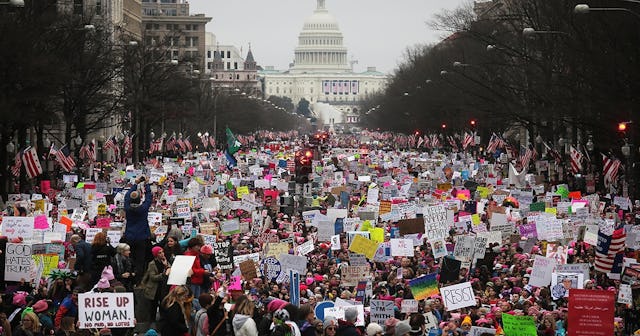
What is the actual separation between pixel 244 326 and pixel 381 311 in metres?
3.50

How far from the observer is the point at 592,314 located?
17703 mm

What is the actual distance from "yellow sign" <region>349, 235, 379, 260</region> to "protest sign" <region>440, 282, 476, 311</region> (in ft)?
19.8

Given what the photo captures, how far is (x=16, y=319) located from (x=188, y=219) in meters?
14.3

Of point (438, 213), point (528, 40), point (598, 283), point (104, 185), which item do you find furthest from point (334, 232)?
point (528, 40)

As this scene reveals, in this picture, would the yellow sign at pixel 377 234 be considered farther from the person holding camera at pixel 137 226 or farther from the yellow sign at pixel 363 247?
the person holding camera at pixel 137 226

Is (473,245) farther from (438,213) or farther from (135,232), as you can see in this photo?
(135,232)

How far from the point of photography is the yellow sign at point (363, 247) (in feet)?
85.8

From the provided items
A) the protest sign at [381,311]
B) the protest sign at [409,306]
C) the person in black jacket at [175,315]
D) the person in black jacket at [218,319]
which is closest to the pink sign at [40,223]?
the protest sign at [409,306]

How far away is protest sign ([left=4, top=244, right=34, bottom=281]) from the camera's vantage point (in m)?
21.0

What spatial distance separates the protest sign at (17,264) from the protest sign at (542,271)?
6.59m

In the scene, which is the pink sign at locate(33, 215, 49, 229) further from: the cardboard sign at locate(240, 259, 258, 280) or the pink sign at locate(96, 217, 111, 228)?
the cardboard sign at locate(240, 259, 258, 280)

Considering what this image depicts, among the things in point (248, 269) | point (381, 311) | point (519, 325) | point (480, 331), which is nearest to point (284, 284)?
point (248, 269)

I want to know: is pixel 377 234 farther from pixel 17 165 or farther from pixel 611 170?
pixel 17 165

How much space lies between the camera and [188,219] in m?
33.0
